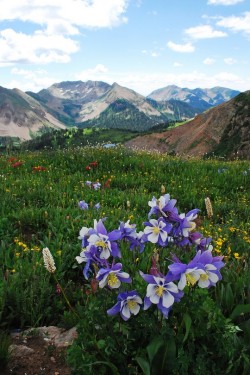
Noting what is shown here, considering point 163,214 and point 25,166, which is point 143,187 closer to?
point 25,166

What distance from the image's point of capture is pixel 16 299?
182 inches

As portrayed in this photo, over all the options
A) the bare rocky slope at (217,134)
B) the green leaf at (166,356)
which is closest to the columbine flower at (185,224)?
the green leaf at (166,356)

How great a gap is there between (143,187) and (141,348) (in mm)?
7536

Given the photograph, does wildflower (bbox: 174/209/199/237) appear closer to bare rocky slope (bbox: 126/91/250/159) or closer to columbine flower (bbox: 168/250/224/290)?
columbine flower (bbox: 168/250/224/290)

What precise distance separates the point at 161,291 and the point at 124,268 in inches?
87.3

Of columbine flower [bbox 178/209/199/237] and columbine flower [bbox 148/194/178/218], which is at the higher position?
columbine flower [bbox 148/194/178/218]

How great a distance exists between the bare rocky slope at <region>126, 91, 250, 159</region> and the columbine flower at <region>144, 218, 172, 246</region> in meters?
36.8

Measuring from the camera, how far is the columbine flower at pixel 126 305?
108 inches

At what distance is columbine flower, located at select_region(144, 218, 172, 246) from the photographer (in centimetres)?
296

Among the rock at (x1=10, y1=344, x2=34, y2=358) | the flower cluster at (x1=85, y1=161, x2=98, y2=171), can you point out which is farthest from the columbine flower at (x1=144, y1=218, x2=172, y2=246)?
the flower cluster at (x1=85, y1=161, x2=98, y2=171)

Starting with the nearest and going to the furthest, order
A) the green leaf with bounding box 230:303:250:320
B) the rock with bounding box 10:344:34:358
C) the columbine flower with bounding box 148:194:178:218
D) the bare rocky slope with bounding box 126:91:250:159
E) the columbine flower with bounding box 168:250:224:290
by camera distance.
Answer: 1. the columbine flower with bounding box 168:250:224:290
2. the columbine flower with bounding box 148:194:178:218
3. the green leaf with bounding box 230:303:250:320
4. the rock with bounding box 10:344:34:358
5. the bare rocky slope with bounding box 126:91:250:159

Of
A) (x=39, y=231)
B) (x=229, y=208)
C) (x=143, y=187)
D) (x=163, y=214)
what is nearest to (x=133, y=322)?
(x=163, y=214)

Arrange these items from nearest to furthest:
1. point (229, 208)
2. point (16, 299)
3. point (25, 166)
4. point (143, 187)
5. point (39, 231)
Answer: point (16, 299) < point (39, 231) < point (229, 208) < point (143, 187) < point (25, 166)


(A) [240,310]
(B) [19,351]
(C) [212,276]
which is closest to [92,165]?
(B) [19,351]
